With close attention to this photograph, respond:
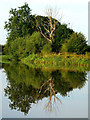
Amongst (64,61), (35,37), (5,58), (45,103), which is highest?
(35,37)

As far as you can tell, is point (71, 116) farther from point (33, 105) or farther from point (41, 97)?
point (41, 97)

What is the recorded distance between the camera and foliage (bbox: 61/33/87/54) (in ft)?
85.6

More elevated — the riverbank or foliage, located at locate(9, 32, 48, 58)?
foliage, located at locate(9, 32, 48, 58)

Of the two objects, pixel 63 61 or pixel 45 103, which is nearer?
pixel 45 103

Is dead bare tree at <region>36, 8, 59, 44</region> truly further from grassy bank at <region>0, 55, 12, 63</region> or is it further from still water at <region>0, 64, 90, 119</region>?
still water at <region>0, 64, 90, 119</region>

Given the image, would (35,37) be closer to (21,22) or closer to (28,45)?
(28,45)

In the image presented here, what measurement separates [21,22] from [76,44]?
1104cm

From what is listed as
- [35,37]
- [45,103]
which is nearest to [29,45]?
[35,37]

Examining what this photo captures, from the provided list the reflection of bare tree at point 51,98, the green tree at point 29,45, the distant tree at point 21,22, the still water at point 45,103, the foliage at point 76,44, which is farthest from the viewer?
the distant tree at point 21,22

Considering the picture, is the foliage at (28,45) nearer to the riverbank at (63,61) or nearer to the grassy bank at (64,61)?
the riverbank at (63,61)

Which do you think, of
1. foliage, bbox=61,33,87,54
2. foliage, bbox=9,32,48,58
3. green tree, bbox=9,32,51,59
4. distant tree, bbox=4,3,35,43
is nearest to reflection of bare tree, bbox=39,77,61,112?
foliage, bbox=61,33,87,54

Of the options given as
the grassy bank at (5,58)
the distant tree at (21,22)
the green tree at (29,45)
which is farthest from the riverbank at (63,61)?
the grassy bank at (5,58)

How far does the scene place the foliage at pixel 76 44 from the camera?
85.6 ft

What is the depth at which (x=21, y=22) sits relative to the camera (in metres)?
33.7
